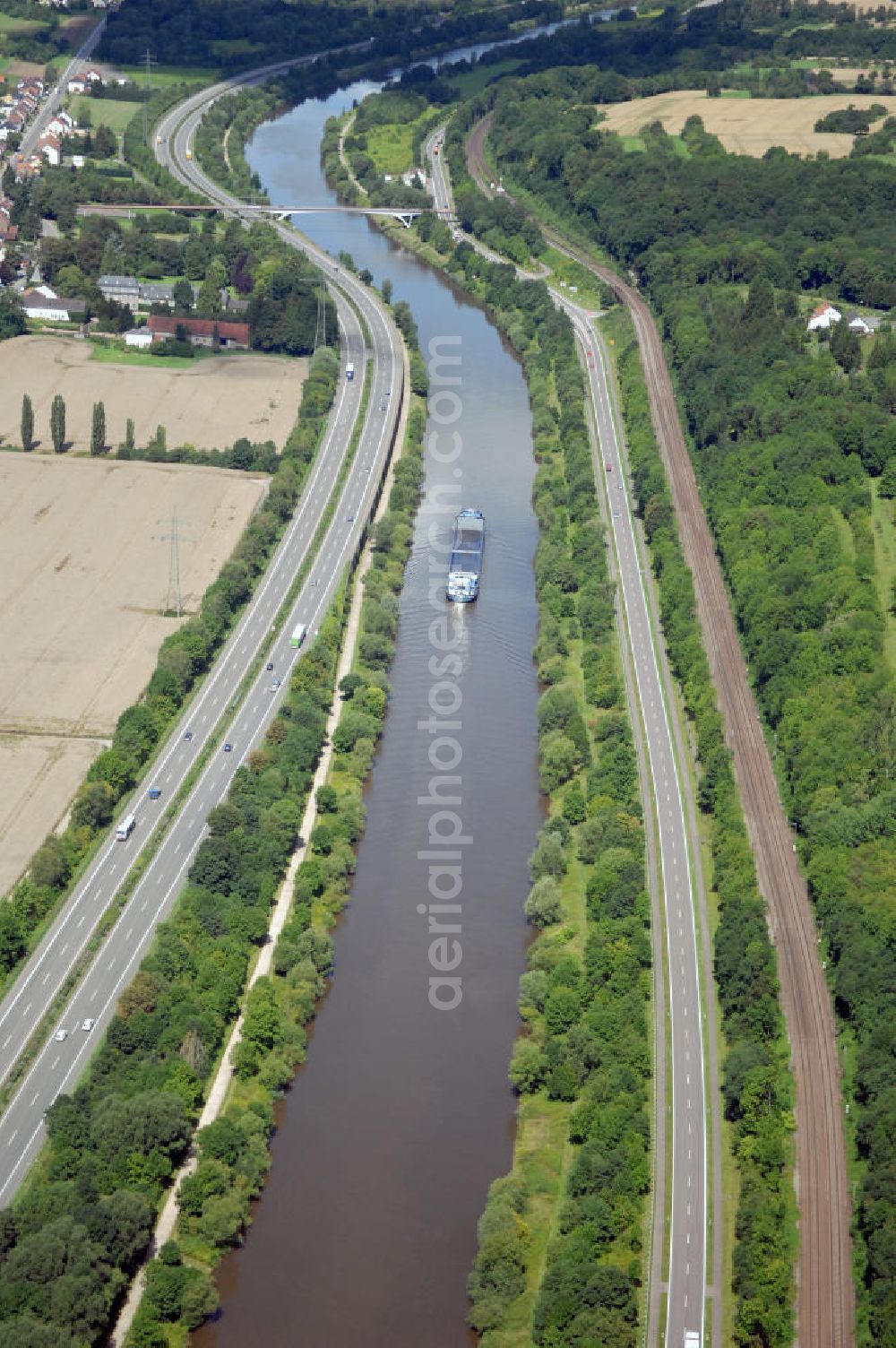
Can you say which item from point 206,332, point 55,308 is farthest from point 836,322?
point 55,308

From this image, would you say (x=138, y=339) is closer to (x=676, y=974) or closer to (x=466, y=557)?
(x=466, y=557)

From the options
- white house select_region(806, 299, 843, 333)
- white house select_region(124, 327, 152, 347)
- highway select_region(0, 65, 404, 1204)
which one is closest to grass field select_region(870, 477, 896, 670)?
white house select_region(806, 299, 843, 333)

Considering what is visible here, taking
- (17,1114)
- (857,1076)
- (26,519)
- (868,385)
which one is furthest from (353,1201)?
(868,385)

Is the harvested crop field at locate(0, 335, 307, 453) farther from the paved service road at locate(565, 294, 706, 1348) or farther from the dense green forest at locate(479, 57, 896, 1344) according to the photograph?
the dense green forest at locate(479, 57, 896, 1344)

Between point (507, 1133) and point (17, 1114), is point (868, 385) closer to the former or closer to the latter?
point (507, 1133)

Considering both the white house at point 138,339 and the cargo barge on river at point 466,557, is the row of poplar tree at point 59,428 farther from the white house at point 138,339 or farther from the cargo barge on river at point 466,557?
the cargo barge on river at point 466,557

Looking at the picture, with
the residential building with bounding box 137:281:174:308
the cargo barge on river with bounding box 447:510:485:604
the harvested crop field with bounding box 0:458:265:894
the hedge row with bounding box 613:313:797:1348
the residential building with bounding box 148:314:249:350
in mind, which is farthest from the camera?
the residential building with bounding box 137:281:174:308
